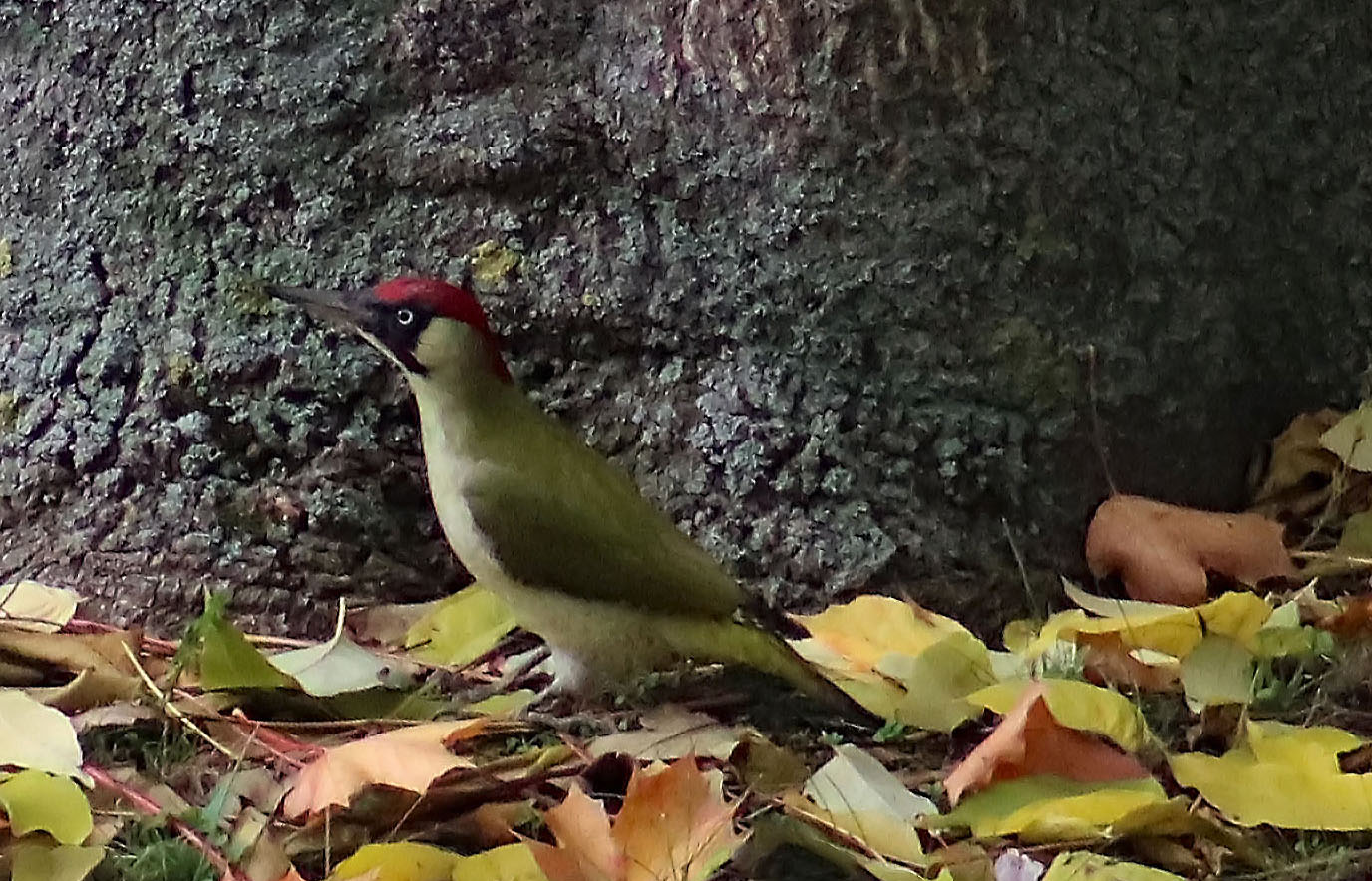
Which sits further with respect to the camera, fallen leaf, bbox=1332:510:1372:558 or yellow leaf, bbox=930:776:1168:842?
fallen leaf, bbox=1332:510:1372:558

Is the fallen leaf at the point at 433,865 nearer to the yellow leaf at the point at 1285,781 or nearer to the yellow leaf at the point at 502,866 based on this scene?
the yellow leaf at the point at 502,866

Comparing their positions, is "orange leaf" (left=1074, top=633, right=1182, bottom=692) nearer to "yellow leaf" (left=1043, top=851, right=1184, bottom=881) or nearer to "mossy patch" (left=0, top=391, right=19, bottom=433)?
"yellow leaf" (left=1043, top=851, right=1184, bottom=881)

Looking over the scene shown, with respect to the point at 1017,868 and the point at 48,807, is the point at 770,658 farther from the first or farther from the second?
the point at 48,807

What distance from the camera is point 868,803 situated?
→ 1438mm

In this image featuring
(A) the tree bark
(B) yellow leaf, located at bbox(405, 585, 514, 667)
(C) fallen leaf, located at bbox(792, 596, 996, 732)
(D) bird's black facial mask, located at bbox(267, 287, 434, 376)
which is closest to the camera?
(C) fallen leaf, located at bbox(792, 596, 996, 732)

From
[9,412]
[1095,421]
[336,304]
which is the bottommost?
[1095,421]

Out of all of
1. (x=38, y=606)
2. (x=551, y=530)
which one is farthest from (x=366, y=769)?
(x=38, y=606)

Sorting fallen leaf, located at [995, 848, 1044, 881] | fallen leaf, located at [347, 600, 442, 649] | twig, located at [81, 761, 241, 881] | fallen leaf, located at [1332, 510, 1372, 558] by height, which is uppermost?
twig, located at [81, 761, 241, 881]

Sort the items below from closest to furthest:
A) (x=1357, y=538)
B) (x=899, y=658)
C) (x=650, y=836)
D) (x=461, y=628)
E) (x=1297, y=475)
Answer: (x=650, y=836) < (x=899, y=658) < (x=461, y=628) < (x=1357, y=538) < (x=1297, y=475)

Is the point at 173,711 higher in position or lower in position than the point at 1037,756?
higher

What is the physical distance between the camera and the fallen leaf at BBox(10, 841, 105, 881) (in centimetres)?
125

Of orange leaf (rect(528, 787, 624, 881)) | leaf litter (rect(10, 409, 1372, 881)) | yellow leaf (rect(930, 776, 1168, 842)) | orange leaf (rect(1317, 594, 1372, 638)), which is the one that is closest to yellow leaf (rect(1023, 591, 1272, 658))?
leaf litter (rect(10, 409, 1372, 881))

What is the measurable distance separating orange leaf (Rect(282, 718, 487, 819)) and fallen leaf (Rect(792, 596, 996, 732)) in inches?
19.7

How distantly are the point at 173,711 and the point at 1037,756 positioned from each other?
2.65ft
